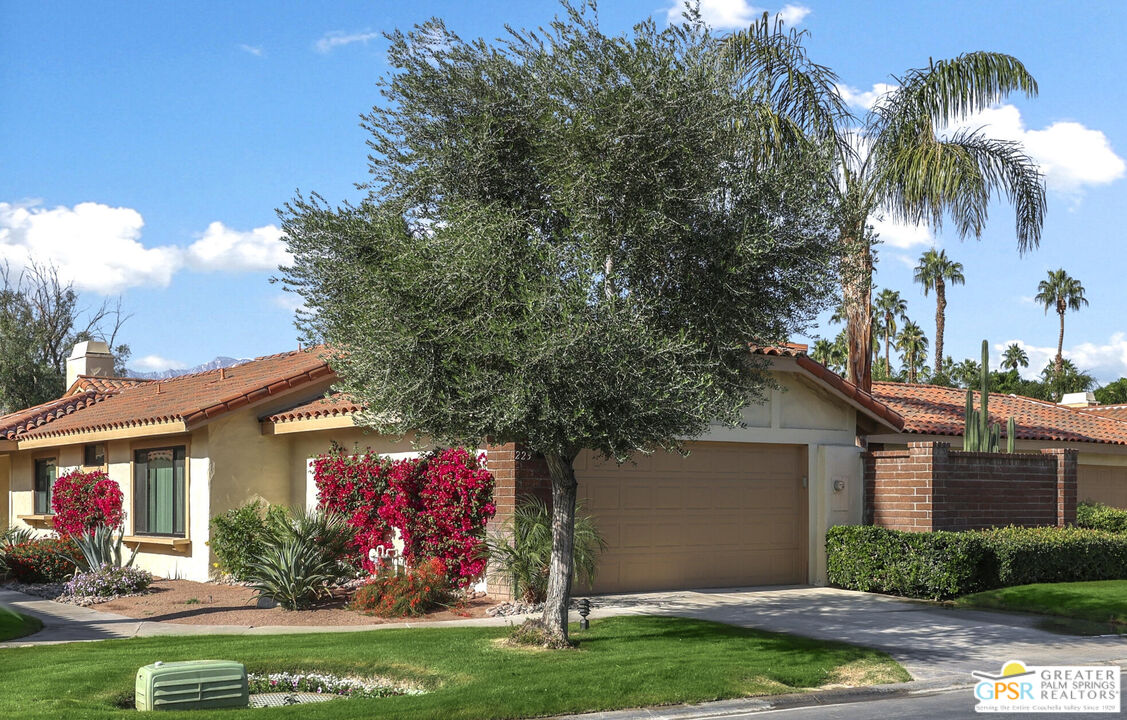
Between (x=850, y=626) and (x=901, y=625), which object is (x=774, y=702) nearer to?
(x=850, y=626)

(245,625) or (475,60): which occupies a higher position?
(475,60)

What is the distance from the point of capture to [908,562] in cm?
1584

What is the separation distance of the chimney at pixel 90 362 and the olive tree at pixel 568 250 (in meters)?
22.7

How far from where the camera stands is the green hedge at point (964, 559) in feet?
50.9

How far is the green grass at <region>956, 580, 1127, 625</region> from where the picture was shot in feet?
45.1

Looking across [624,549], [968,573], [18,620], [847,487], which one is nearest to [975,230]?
[847,487]

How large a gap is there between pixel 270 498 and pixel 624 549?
6303 mm

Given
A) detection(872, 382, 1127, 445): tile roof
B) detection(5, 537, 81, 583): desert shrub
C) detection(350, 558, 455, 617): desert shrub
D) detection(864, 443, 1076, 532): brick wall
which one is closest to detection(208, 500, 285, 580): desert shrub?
detection(350, 558, 455, 617): desert shrub

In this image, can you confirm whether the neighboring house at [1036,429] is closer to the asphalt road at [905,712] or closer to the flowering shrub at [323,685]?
the asphalt road at [905,712]

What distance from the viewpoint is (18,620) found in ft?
45.1

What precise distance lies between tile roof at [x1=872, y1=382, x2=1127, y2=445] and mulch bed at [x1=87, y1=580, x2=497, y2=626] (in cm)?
→ 964

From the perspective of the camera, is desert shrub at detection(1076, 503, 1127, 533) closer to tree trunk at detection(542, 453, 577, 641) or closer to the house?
the house

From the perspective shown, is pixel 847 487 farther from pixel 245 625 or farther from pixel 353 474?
pixel 245 625

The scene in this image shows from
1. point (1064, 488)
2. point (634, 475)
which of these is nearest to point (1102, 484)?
point (1064, 488)
